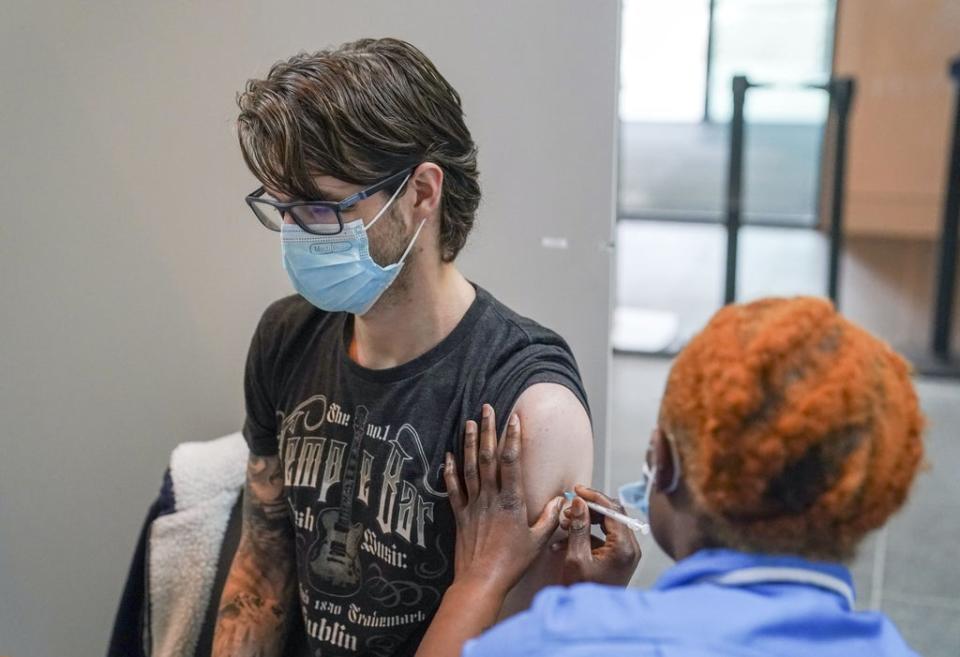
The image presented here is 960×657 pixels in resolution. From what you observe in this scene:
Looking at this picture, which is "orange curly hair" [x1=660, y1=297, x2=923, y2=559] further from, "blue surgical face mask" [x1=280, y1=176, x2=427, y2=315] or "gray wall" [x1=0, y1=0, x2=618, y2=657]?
"gray wall" [x1=0, y1=0, x2=618, y2=657]

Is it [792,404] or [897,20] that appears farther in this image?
[897,20]

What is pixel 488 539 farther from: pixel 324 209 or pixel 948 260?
pixel 948 260

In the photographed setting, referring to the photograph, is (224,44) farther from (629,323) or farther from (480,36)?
(629,323)

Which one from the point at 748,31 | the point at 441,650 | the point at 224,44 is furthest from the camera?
the point at 748,31

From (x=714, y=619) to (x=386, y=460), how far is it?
62cm

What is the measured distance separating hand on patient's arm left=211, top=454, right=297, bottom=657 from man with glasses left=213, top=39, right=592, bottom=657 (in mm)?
75

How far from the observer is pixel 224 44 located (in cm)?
170

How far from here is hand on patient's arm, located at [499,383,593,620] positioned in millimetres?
1295

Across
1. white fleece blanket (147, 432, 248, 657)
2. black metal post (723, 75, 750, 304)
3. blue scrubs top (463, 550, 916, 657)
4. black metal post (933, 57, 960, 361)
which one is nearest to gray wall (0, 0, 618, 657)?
white fleece blanket (147, 432, 248, 657)

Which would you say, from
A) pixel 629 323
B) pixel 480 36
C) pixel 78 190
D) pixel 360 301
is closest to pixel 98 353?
pixel 78 190

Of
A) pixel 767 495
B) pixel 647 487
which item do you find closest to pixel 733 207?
pixel 647 487

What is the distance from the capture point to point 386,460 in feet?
4.53

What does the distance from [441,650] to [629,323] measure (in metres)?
3.40

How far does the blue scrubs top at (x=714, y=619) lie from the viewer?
826 millimetres
